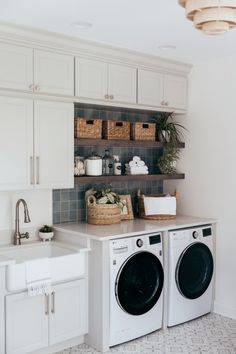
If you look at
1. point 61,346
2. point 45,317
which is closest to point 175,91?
point 45,317

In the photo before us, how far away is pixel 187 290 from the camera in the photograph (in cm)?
421

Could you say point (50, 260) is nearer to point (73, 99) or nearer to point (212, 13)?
point (73, 99)

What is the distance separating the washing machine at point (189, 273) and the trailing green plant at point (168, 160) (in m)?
0.76

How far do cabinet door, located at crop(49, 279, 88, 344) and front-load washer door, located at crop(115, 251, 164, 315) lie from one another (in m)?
0.31

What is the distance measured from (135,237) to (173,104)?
5.03ft

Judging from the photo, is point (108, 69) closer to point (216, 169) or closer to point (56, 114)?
point (56, 114)

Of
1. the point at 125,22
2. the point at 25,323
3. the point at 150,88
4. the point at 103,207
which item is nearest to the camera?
the point at 125,22

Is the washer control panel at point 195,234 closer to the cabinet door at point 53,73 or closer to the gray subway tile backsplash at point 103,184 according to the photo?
the gray subway tile backsplash at point 103,184

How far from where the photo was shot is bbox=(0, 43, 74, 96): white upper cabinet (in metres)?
3.38

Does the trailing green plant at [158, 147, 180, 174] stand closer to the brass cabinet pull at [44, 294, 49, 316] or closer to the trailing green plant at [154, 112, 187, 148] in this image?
the trailing green plant at [154, 112, 187, 148]

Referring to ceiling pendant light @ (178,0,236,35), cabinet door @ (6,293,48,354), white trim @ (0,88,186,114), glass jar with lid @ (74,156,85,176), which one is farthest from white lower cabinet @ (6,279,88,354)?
ceiling pendant light @ (178,0,236,35)

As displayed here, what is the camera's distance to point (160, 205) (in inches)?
176

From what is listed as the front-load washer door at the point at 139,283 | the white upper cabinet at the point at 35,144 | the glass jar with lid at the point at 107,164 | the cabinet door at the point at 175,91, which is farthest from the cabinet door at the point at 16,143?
the cabinet door at the point at 175,91

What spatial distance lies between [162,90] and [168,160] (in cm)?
74
